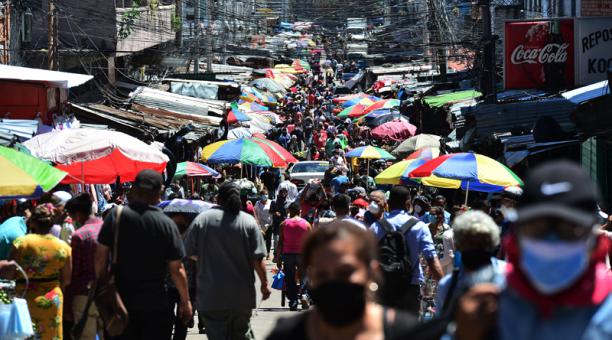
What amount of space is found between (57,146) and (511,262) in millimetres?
10534

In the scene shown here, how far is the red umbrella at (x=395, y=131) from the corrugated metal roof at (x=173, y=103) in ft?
19.6

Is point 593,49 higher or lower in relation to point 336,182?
higher

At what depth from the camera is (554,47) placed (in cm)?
2017

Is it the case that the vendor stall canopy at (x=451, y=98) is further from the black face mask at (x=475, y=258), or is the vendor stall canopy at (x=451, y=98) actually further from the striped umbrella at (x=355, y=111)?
the black face mask at (x=475, y=258)

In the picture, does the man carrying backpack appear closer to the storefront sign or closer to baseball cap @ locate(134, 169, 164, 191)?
baseball cap @ locate(134, 169, 164, 191)

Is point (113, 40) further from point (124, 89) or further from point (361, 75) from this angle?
point (361, 75)

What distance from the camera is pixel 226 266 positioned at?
852cm

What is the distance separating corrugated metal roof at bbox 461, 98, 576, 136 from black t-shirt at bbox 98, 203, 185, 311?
1390 cm

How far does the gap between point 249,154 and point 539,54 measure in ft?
18.3

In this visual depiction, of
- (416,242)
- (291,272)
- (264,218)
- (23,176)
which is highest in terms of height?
(23,176)

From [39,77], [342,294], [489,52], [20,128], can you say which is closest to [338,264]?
[342,294]

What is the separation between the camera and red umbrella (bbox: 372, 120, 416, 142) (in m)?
36.8

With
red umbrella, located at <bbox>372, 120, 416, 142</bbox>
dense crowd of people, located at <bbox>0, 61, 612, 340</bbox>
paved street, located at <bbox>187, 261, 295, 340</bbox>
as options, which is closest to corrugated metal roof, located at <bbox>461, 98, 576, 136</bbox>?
dense crowd of people, located at <bbox>0, 61, 612, 340</bbox>

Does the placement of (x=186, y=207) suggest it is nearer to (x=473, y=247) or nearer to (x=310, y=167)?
(x=473, y=247)
